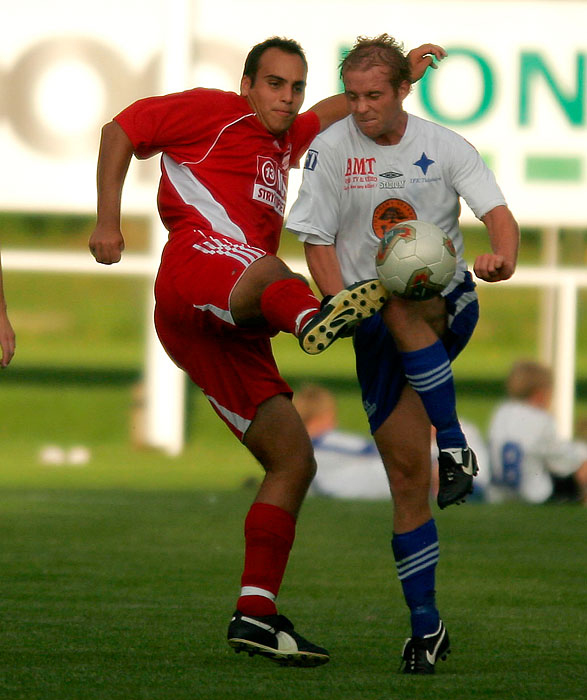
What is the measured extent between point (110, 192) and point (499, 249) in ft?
4.56

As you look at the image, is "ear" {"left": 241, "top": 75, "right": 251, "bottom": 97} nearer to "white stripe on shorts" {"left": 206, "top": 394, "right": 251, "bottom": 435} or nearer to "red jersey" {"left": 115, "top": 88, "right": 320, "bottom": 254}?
"red jersey" {"left": 115, "top": 88, "right": 320, "bottom": 254}

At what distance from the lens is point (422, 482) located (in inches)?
202

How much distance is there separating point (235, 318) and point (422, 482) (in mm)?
910

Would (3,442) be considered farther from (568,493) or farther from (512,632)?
(512,632)

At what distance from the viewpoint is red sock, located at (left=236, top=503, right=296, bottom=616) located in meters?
5.06

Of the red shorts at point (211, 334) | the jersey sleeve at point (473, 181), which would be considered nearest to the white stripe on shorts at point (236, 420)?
the red shorts at point (211, 334)

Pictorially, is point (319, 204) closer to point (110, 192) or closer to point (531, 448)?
point (110, 192)

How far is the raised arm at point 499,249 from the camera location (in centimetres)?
472

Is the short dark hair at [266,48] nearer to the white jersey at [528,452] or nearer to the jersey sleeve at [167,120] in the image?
the jersey sleeve at [167,120]

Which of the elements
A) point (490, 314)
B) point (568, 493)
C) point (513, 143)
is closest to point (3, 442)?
point (513, 143)

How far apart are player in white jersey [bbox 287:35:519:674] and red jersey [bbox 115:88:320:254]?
0.20 m

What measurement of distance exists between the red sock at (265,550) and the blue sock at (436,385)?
2.32 feet

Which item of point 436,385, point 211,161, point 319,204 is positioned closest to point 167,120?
point 211,161

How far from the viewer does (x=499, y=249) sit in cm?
489
